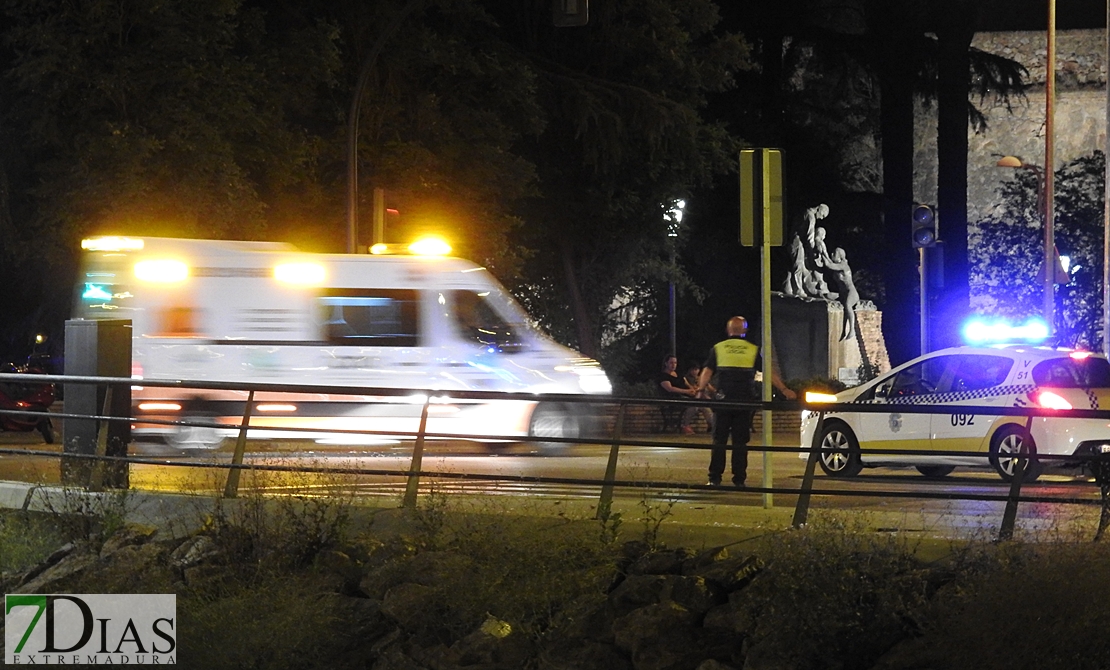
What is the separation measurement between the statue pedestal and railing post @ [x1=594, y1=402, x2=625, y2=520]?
2364 centimetres

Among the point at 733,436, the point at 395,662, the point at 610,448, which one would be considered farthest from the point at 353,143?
the point at 395,662

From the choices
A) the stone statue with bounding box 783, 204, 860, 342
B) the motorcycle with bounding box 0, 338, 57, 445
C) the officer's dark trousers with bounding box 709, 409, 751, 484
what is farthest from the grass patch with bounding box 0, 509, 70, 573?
the stone statue with bounding box 783, 204, 860, 342

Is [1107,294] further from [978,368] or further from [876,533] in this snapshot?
[876,533]

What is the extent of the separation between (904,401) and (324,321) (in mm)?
7273

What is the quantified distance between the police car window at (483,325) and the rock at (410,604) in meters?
9.23

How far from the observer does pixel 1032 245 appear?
61094 mm

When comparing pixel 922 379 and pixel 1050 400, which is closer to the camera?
pixel 1050 400

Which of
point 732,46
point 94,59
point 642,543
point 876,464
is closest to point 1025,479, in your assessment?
point 642,543

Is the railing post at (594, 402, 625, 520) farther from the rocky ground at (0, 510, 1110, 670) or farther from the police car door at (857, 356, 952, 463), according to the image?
the police car door at (857, 356, 952, 463)

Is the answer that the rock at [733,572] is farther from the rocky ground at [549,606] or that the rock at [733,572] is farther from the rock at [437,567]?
the rock at [437,567]

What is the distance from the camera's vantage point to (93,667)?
444 inches

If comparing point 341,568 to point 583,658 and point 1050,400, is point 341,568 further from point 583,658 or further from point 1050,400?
point 1050,400

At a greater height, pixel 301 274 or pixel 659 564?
pixel 301 274

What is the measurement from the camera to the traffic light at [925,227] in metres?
23.5
